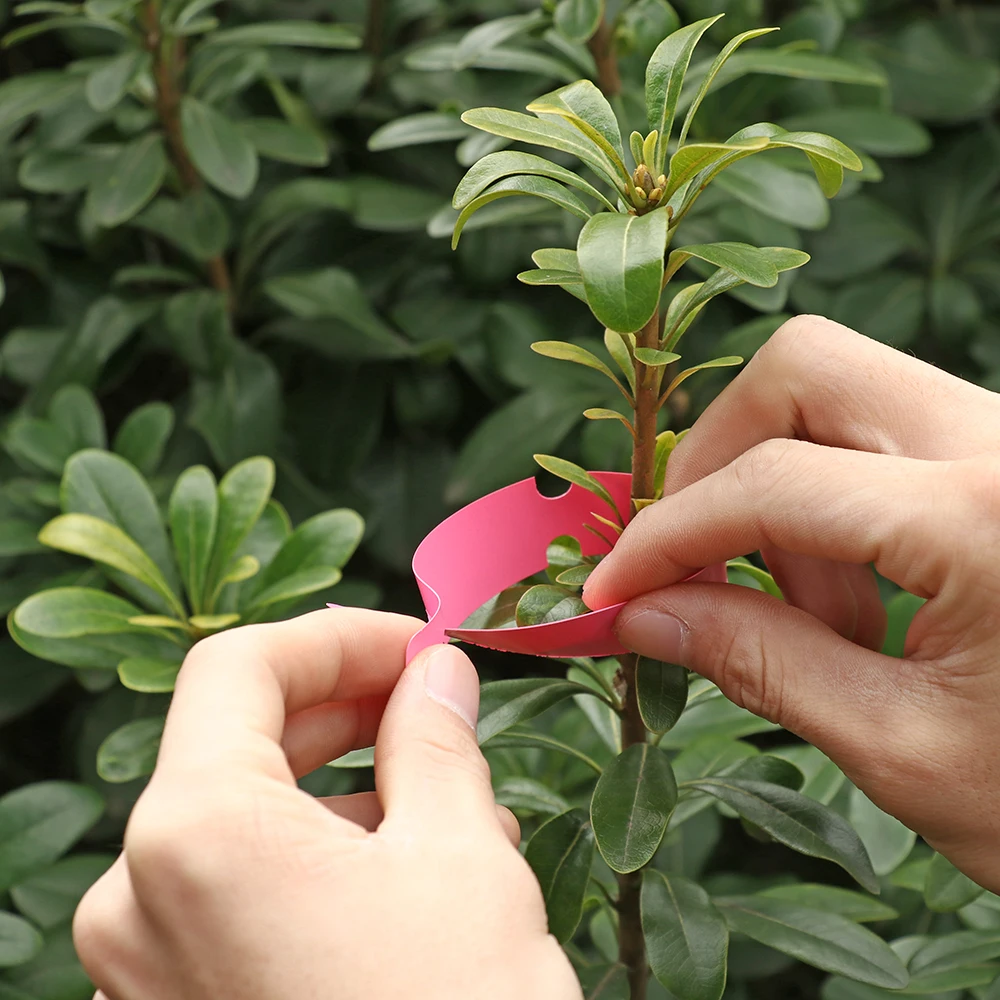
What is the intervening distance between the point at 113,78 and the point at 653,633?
3.67 feet

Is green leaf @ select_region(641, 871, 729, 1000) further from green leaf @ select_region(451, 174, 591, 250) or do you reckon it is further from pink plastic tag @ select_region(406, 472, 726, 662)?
green leaf @ select_region(451, 174, 591, 250)

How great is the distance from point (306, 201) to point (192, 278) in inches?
10.2

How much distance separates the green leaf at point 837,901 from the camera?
1.21 metres

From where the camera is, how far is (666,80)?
0.85m

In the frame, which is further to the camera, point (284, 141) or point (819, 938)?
point (284, 141)

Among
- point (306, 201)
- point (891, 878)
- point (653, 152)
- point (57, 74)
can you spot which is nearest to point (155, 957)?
point (653, 152)

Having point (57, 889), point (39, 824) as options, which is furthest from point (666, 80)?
point (57, 889)

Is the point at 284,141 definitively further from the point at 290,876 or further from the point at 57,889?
the point at 290,876

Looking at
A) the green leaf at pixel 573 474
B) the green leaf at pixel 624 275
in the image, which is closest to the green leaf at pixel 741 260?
the green leaf at pixel 624 275

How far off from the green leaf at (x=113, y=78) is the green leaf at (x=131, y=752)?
82 centimetres

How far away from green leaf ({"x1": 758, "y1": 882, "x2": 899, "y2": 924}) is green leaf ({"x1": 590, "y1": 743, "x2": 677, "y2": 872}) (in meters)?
0.33

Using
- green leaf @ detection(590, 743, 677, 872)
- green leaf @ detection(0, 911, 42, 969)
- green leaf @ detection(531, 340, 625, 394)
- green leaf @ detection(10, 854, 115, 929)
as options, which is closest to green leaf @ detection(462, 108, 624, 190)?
green leaf @ detection(531, 340, 625, 394)

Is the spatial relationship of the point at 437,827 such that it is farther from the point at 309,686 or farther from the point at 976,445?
the point at 976,445

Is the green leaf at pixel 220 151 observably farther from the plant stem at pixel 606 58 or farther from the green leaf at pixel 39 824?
the green leaf at pixel 39 824
